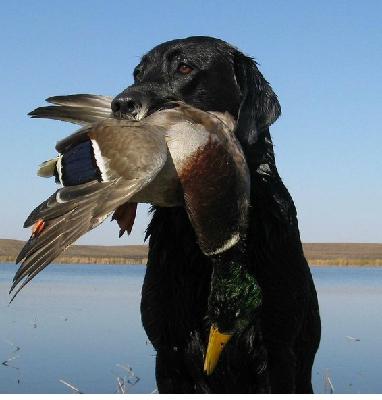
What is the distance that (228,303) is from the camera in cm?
390

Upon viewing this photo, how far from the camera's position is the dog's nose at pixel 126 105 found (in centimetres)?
385

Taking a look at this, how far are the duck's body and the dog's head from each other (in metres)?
0.47

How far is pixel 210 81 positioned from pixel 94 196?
149cm

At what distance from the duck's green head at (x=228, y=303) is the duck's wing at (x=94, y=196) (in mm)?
903

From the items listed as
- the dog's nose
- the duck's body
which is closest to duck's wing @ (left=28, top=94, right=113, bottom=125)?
the dog's nose

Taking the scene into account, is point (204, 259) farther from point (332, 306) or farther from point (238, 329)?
point (332, 306)

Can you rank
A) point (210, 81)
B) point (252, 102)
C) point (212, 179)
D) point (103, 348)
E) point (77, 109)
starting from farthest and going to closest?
1. point (103, 348)
2. point (210, 81)
3. point (252, 102)
4. point (77, 109)
5. point (212, 179)

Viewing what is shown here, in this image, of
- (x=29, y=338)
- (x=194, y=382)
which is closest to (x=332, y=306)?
(x=29, y=338)

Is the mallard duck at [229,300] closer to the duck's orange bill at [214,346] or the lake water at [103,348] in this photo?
the duck's orange bill at [214,346]

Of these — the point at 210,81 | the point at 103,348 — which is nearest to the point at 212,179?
the point at 210,81

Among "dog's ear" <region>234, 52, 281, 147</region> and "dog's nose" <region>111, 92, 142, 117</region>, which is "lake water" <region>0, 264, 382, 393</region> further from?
"dog's nose" <region>111, 92, 142, 117</region>

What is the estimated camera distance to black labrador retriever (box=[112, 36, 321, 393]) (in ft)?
13.5

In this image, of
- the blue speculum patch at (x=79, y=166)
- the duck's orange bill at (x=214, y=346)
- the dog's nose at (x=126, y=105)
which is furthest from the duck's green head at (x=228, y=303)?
the blue speculum patch at (x=79, y=166)

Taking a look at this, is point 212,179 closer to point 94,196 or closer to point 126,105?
point 94,196
